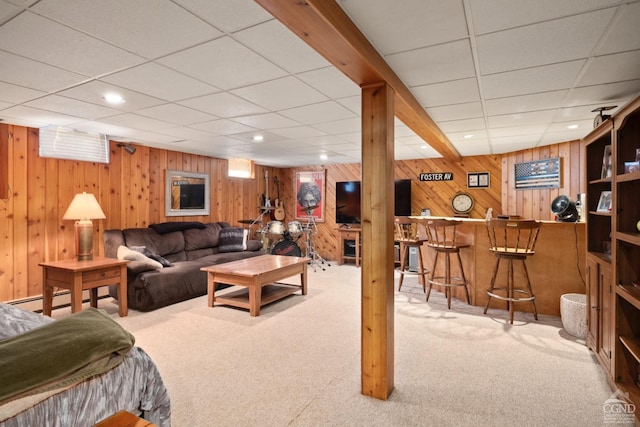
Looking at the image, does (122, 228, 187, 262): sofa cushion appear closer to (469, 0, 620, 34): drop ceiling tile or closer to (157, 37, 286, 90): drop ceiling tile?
(157, 37, 286, 90): drop ceiling tile

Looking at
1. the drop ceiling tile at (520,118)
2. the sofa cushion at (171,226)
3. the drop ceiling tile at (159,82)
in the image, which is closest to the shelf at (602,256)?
the drop ceiling tile at (520,118)

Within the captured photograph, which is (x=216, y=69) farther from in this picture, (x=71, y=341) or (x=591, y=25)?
(x=591, y=25)

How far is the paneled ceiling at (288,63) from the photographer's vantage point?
1634 millimetres

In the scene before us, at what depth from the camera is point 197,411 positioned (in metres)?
2.04

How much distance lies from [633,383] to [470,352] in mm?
1019

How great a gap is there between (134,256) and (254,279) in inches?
60.3

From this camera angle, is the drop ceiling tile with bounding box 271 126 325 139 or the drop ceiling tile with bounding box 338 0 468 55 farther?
the drop ceiling tile with bounding box 271 126 325 139

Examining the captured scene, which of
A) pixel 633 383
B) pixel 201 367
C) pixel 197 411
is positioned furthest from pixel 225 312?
pixel 633 383

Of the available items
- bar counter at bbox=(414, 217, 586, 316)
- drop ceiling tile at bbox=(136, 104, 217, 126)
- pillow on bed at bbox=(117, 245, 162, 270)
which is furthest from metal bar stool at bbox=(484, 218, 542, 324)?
pillow on bed at bbox=(117, 245, 162, 270)

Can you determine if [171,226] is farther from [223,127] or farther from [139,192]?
[223,127]

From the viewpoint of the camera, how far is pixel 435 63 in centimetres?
221

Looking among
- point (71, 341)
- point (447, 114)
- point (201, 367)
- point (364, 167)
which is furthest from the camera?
point (447, 114)

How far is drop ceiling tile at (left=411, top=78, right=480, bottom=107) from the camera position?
2594 millimetres

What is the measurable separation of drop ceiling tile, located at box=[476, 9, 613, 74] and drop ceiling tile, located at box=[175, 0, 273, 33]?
48.8 inches
